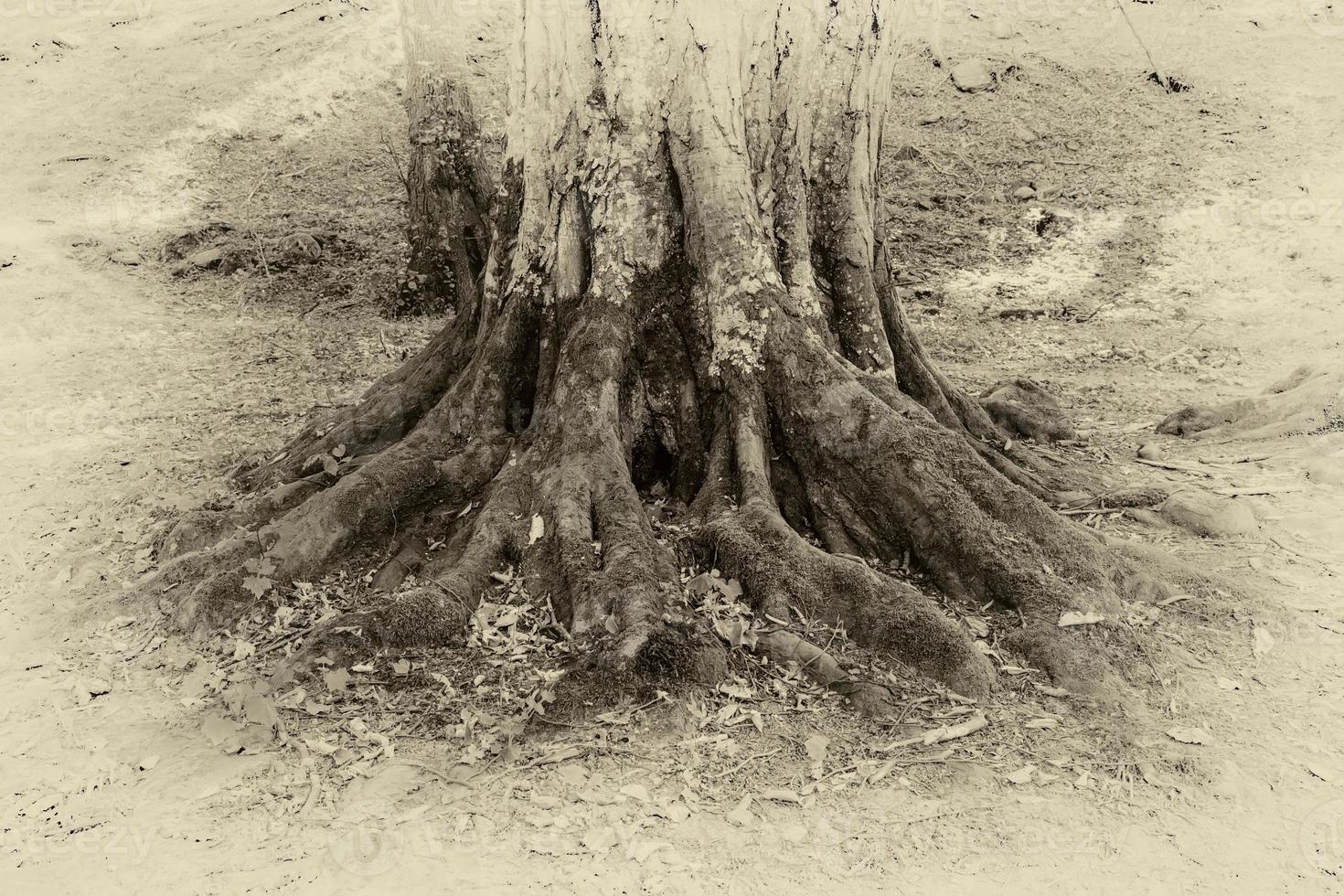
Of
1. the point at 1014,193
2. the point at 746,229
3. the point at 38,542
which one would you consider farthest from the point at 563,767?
the point at 1014,193

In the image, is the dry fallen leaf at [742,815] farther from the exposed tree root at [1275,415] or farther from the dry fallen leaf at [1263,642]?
the exposed tree root at [1275,415]

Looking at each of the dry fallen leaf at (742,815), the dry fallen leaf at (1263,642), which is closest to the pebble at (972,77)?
the dry fallen leaf at (1263,642)

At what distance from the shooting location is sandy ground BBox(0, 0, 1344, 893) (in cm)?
290

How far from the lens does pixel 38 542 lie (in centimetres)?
521

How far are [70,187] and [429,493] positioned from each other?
8.91 m

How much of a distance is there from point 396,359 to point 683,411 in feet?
13.2

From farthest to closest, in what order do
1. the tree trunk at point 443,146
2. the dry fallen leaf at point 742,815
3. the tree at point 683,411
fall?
the tree trunk at point 443,146, the tree at point 683,411, the dry fallen leaf at point 742,815

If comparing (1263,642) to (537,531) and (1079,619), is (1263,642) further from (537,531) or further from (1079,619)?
(537,531)

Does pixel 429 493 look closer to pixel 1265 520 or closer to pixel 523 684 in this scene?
pixel 523 684

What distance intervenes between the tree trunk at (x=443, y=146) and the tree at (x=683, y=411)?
10.8ft

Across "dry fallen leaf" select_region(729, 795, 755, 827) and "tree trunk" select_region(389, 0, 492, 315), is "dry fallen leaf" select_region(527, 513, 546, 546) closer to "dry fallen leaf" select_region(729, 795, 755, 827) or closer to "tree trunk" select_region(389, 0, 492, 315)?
"dry fallen leaf" select_region(729, 795, 755, 827)

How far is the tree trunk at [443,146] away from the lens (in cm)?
873

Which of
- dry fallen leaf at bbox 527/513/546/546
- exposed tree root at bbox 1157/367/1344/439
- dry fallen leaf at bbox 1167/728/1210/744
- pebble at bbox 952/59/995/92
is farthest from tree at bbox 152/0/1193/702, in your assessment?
pebble at bbox 952/59/995/92

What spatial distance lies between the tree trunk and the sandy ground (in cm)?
93
